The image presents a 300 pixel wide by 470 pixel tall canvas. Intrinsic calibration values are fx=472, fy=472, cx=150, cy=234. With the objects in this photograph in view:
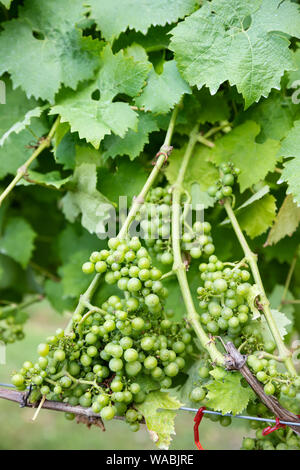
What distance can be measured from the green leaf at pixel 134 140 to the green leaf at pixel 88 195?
0.06 metres

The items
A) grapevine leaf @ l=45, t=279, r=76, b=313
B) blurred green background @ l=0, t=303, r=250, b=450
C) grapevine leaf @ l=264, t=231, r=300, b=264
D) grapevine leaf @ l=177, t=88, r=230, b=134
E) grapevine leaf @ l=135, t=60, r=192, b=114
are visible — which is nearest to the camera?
grapevine leaf @ l=135, t=60, r=192, b=114

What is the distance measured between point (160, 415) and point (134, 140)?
57cm

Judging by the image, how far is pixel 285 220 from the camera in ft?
3.38

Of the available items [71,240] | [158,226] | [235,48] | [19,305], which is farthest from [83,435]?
[235,48]

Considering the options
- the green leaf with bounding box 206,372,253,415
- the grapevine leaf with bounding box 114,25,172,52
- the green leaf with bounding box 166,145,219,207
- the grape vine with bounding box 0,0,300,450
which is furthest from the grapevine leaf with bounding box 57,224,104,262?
the green leaf with bounding box 206,372,253,415

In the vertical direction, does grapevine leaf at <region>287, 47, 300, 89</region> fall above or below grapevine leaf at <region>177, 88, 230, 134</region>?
above

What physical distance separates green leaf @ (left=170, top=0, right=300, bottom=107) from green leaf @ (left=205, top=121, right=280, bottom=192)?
0.13 m

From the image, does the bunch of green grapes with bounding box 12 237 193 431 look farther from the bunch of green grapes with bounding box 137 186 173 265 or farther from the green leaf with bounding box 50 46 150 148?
Result: the green leaf with bounding box 50 46 150 148

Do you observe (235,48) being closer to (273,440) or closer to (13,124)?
(13,124)

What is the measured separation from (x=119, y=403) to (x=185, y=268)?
0.27m

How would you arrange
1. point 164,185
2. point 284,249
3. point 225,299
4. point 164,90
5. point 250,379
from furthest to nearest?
point 284,249
point 164,185
point 164,90
point 225,299
point 250,379

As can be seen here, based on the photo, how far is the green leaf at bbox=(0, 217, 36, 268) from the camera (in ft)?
4.80

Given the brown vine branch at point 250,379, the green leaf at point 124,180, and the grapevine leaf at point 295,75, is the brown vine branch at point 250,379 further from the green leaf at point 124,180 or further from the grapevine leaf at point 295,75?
the grapevine leaf at point 295,75

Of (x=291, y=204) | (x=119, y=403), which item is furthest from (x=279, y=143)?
(x=119, y=403)
